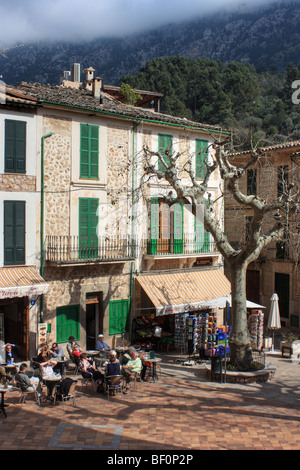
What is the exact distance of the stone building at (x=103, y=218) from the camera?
18.3m

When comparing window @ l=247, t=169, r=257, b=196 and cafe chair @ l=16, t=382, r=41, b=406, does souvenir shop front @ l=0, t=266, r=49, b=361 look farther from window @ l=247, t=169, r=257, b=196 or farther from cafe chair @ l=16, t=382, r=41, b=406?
window @ l=247, t=169, r=257, b=196

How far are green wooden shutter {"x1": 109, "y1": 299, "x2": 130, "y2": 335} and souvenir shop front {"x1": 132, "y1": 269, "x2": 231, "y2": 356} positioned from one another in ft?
1.38

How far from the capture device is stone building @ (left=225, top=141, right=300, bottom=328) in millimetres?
27953

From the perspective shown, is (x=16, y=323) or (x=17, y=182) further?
(x=16, y=323)

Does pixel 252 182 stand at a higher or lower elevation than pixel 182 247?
higher

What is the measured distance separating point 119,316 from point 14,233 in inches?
231

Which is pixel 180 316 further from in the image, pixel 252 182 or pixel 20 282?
pixel 252 182

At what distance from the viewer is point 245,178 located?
31.1m

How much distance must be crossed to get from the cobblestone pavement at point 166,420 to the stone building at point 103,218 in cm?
464

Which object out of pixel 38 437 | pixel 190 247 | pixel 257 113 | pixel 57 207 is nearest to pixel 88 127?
pixel 57 207

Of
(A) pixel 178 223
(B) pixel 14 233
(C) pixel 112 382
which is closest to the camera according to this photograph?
(C) pixel 112 382

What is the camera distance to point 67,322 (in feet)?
61.6

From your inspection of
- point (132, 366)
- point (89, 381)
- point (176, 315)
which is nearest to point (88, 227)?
point (176, 315)
